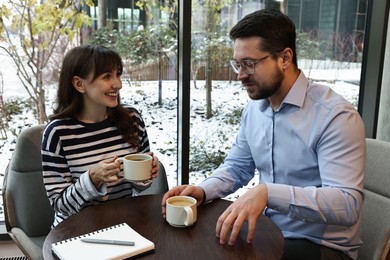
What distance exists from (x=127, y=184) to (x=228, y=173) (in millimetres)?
449

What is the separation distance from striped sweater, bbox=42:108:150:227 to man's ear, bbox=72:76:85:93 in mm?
130

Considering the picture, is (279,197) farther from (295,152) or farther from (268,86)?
(268,86)

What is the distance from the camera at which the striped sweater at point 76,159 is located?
148 centimetres

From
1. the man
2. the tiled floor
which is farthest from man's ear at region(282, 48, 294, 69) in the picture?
the tiled floor

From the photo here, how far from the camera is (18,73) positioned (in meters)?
2.31

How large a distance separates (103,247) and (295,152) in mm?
742

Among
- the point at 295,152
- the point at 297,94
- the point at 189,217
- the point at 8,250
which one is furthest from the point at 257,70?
the point at 8,250

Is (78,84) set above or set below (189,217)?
above

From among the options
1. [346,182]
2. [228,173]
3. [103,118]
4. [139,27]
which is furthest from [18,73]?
[346,182]

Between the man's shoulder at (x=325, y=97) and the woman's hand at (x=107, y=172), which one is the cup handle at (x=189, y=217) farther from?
the man's shoulder at (x=325, y=97)

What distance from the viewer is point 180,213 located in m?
1.21

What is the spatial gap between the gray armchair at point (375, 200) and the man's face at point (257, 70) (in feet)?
1.78

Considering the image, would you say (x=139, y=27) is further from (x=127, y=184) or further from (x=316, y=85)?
(x=316, y=85)

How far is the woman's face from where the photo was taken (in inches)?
63.9
